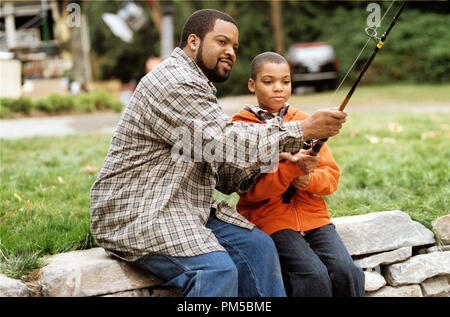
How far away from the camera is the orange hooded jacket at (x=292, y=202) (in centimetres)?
259

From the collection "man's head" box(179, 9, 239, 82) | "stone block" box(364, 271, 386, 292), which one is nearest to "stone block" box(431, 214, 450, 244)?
"stone block" box(364, 271, 386, 292)

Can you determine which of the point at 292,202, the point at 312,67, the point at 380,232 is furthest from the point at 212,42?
the point at 312,67

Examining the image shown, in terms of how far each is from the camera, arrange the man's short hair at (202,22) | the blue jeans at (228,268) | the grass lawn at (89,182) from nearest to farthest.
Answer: the blue jeans at (228,268) → the man's short hair at (202,22) → the grass lawn at (89,182)

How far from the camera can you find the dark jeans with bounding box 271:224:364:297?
8.27ft

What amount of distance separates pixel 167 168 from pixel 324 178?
2.62 ft

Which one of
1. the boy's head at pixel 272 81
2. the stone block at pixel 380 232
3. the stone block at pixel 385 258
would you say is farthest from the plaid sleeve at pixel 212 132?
the stone block at pixel 385 258

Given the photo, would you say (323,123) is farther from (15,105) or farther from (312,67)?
(312,67)

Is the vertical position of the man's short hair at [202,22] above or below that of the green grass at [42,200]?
above

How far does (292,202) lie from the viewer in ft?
9.00

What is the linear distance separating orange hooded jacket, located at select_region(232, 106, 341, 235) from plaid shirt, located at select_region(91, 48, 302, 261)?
141mm

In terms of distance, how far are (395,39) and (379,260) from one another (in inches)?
729

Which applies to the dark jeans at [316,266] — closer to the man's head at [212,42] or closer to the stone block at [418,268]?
the stone block at [418,268]

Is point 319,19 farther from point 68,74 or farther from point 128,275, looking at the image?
point 128,275
